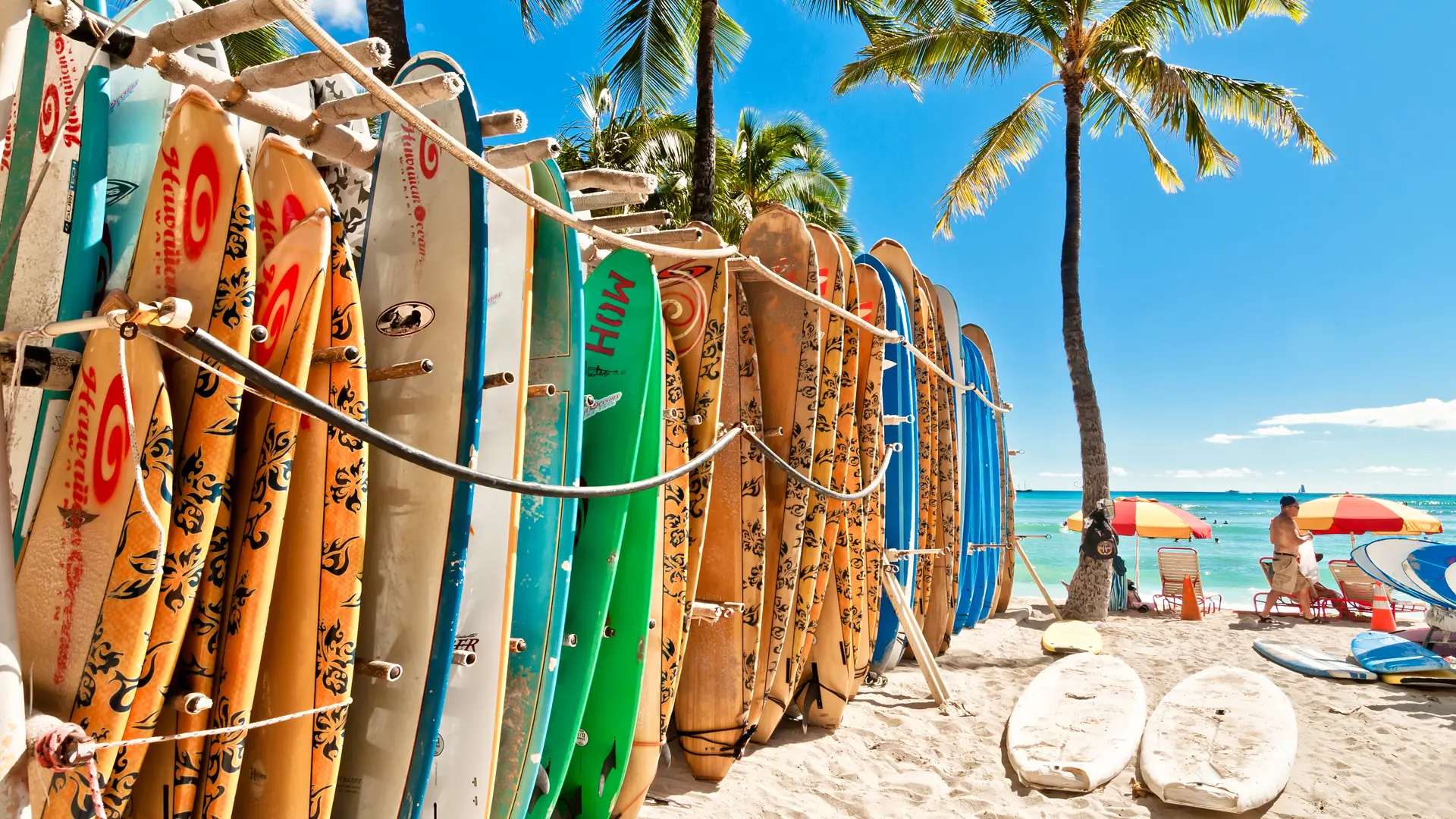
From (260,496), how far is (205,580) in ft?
0.59

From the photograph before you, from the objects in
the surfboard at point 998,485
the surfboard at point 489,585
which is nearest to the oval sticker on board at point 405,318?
the surfboard at point 489,585

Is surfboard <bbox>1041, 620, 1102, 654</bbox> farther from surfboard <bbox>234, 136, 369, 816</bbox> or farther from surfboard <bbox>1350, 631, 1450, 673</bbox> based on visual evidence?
surfboard <bbox>234, 136, 369, 816</bbox>

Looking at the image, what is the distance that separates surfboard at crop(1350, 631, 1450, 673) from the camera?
17.9ft

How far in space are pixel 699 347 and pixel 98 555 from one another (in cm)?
216

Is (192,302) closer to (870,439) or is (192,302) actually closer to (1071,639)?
(870,439)

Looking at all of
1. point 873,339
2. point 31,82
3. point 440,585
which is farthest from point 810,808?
point 31,82

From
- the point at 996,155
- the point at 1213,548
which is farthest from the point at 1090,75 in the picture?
the point at 1213,548

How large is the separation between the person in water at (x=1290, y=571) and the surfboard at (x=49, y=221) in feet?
32.8

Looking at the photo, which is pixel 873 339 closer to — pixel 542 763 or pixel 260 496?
pixel 542 763

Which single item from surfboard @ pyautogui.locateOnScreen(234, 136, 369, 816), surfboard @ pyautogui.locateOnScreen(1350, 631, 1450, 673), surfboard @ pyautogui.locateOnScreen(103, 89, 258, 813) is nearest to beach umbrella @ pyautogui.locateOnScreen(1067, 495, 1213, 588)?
surfboard @ pyautogui.locateOnScreen(1350, 631, 1450, 673)

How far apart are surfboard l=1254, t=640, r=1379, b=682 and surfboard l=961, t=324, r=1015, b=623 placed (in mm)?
2058

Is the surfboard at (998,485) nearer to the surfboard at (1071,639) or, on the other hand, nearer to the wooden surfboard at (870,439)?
the surfboard at (1071,639)

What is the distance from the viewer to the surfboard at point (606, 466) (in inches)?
101

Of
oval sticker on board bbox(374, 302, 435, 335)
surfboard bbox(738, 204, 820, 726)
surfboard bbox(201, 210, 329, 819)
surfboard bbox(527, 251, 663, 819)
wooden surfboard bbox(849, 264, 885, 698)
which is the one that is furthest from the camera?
wooden surfboard bbox(849, 264, 885, 698)
